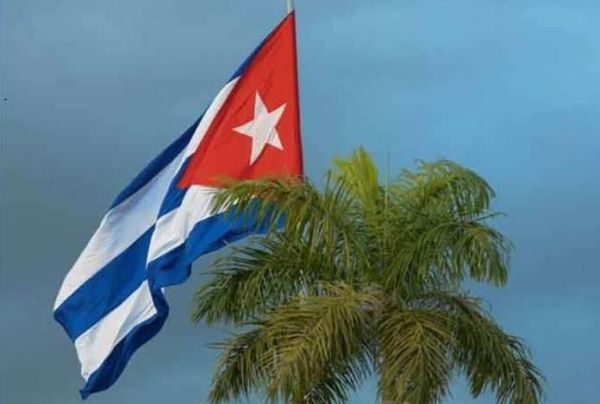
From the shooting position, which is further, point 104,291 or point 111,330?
point 104,291

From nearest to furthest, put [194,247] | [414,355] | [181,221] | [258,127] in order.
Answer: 1. [414,355]
2. [194,247]
3. [181,221]
4. [258,127]

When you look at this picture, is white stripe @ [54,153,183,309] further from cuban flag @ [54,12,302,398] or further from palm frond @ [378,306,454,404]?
palm frond @ [378,306,454,404]

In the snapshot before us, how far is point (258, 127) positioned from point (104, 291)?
3.39 meters

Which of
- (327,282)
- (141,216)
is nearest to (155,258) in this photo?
(141,216)

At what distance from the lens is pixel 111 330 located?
109 feet

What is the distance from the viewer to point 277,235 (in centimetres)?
3070

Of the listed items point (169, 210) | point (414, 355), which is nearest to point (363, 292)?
point (414, 355)

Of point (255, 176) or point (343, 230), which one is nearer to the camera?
point (343, 230)

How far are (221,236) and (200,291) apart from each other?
1.02m

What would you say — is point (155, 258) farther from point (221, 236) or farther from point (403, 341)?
point (403, 341)

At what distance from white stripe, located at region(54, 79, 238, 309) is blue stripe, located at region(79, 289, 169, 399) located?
1.37m

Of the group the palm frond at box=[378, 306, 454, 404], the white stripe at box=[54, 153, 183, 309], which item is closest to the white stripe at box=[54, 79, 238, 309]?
the white stripe at box=[54, 153, 183, 309]

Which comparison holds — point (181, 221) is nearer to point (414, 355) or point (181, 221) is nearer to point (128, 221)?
point (128, 221)

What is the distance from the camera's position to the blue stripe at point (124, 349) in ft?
107
